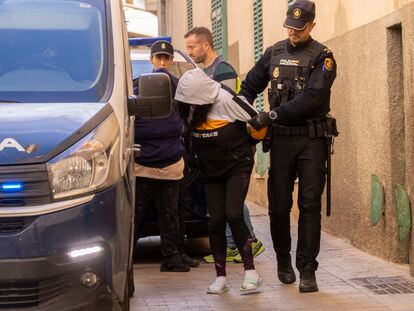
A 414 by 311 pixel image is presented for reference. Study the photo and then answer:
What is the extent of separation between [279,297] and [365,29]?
272 centimetres

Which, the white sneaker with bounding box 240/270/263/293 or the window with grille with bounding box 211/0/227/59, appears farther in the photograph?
the window with grille with bounding box 211/0/227/59

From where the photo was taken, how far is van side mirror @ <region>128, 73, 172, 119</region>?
5.28 m

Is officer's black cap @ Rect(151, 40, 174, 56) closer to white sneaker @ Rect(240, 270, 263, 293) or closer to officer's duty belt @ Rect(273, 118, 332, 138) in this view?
officer's duty belt @ Rect(273, 118, 332, 138)

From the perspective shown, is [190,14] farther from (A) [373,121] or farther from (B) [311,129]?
(B) [311,129]

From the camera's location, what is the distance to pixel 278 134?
6852 millimetres

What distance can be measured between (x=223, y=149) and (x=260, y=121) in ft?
1.15

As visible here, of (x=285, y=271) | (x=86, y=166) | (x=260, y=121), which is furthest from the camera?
(x=285, y=271)

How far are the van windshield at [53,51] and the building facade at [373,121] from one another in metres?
2.67

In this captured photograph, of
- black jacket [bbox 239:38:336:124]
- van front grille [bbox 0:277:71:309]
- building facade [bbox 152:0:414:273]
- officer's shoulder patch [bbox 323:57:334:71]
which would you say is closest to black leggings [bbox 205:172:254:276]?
black jacket [bbox 239:38:336:124]

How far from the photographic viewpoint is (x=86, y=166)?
173 inches

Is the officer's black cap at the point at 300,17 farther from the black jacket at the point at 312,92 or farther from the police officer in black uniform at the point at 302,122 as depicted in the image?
the black jacket at the point at 312,92

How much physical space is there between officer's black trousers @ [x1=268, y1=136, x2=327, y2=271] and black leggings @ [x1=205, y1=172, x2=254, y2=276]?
303mm

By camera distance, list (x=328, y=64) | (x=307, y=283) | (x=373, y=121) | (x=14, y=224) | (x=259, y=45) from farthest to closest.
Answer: (x=259, y=45)
(x=373, y=121)
(x=307, y=283)
(x=328, y=64)
(x=14, y=224)

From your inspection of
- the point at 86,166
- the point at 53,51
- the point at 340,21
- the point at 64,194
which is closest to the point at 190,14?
the point at 340,21
